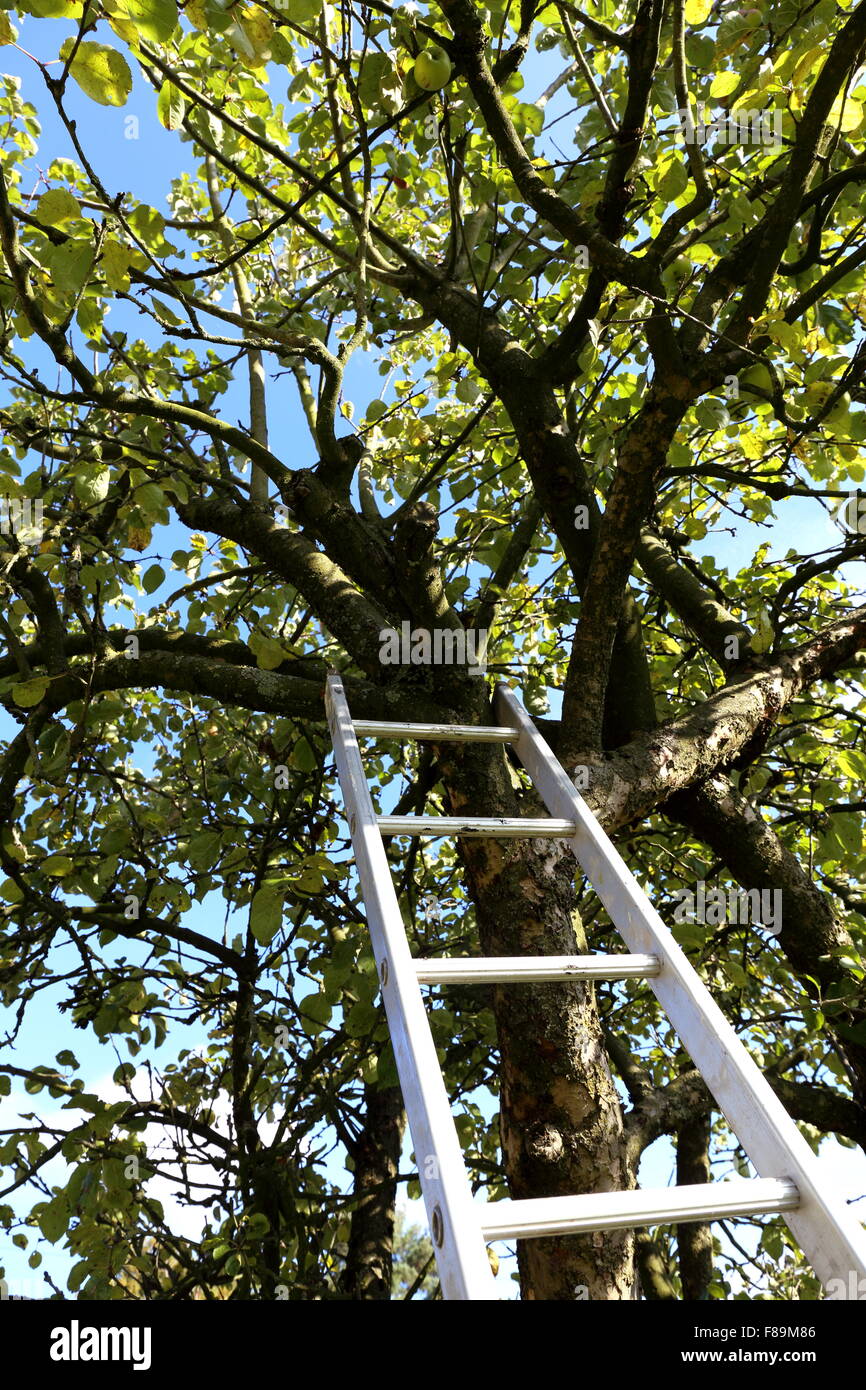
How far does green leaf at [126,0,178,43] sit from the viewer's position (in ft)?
6.72

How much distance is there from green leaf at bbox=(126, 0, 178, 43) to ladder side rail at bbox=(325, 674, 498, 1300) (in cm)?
182

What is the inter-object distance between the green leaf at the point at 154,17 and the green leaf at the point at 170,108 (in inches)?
43.6

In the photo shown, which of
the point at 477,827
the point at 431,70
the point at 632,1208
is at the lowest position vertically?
the point at 632,1208

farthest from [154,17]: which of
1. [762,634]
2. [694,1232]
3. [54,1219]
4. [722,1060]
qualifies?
[694,1232]

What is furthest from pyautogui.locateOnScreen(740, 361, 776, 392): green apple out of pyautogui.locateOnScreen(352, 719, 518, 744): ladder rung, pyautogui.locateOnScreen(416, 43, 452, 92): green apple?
pyautogui.locateOnScreen(352, 719, 518, 744): ladder rung

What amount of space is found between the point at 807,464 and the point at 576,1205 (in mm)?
2845

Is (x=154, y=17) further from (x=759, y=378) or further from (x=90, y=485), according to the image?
(x=759, y=378)

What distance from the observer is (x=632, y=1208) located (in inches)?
63.8

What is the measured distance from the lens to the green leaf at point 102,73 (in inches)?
82.7

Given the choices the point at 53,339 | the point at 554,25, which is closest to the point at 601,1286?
the point at 53,339

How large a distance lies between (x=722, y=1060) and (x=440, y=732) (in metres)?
1.29

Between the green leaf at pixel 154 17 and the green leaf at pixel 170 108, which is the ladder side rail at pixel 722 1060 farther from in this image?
the green leaf at pixel 170 108

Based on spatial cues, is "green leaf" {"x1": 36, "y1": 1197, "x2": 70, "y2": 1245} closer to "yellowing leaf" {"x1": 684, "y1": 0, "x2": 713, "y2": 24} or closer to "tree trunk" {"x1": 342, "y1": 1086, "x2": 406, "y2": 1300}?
"tree trunk" {"x1": 342, "y1": 1086, "x2": 406, "y2": 1300}

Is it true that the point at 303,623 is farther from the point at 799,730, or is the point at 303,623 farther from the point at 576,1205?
the point at 576,1205
